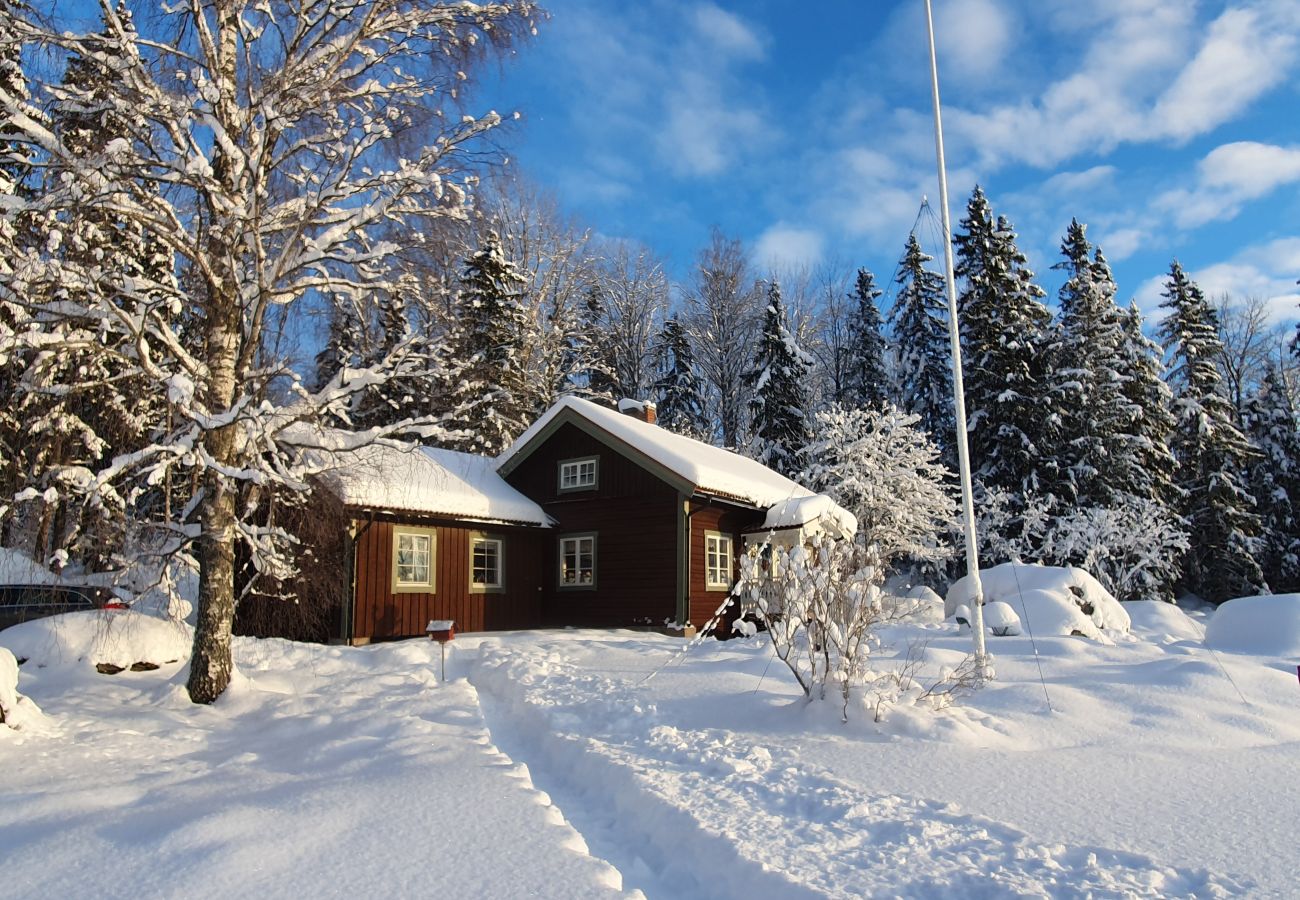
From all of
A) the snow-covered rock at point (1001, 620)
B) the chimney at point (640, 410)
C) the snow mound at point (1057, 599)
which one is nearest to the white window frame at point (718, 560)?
the chimney at point (640, 410)

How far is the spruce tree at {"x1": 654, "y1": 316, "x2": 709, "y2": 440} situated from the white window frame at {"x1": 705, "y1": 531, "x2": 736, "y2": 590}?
49.5 ft

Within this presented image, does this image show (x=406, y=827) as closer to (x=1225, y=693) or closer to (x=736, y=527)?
(x=1225, y=693)

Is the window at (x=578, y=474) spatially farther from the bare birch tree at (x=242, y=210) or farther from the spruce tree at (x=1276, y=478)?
the spruce tree at (x=1276, y=478)

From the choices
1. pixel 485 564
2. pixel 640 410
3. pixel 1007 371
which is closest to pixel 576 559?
pixel 485 564

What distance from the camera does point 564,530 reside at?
63.8ft

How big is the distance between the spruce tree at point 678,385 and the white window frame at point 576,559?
15168mm

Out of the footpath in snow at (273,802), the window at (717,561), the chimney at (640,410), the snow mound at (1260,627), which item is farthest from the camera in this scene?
the chimney at (640,410)

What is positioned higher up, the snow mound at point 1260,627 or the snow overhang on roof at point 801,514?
the snow overhang on roof at point 801,514

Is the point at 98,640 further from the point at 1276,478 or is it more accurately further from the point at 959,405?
the point at 1276,478

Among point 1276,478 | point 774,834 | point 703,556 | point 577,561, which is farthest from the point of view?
point 1276,478

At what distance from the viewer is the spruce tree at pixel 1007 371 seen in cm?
2953

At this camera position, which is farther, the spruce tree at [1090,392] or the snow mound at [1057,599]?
the spruce tree at [1090,392]

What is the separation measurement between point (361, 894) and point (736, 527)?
16164mm

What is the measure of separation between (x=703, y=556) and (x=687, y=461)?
83.4 inches
